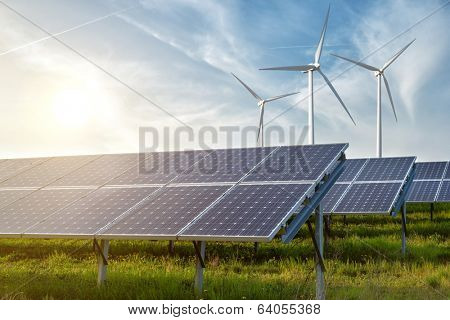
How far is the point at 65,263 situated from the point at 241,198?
36.5 feet

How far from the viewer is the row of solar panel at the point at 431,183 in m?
32.2

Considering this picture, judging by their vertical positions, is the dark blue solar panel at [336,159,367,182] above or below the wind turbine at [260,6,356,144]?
below

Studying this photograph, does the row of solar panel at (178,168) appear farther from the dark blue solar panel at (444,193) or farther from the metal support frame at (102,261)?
the dark blue solar panel at (444,193)

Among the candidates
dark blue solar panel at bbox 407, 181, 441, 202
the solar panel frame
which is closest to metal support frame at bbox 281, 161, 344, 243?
the solar panel frame

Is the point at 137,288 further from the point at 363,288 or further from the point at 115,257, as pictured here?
the point at 115,257

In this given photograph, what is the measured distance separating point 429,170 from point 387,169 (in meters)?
12.6

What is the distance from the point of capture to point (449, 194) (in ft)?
105

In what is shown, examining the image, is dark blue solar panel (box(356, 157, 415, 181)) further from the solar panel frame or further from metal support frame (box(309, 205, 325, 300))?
the solar panel frame

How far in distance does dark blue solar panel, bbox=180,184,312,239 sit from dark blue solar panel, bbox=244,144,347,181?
1.99 feet

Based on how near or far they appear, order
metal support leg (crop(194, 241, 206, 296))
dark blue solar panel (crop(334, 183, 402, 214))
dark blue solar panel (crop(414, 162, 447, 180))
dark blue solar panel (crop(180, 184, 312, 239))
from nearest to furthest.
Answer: dark blue solar panel (crop(180, 184, 312, 239)), metal support leg (crop(194, 241, 206, 296)), dark blue solar panel (crop(334, 183, 402, 214)), dark blue solar panel (crop(414, 162, 447, 180))

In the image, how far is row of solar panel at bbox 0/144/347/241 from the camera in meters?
12.2

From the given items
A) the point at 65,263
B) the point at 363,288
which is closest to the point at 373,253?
the point at 363,288

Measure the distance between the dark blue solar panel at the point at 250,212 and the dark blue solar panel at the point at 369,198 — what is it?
30.7 ft

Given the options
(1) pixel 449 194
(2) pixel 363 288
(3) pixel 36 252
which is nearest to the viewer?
(2) pixel 363 288
